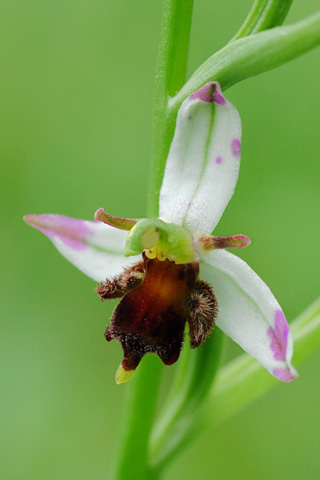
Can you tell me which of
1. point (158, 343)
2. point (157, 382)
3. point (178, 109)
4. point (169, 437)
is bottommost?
point (169, 437)

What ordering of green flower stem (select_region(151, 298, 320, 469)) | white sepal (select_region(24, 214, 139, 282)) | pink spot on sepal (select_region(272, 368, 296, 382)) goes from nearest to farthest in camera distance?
pink spot on sepal (select_region(272, 368, 296, 382)) → white sepal (select_region(24, 214, 139, 282)) → green flower stem (select_region(151, 298, 320, 469))

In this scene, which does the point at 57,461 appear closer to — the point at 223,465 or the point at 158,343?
the point at 223,465

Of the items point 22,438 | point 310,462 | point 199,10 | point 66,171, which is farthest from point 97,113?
point 310,462

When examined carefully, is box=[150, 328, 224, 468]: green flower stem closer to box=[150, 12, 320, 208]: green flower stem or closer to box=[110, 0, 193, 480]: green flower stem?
box=[110, 0, 193, 480]: green flower stem

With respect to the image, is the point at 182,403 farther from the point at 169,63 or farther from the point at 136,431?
the point at 169,63

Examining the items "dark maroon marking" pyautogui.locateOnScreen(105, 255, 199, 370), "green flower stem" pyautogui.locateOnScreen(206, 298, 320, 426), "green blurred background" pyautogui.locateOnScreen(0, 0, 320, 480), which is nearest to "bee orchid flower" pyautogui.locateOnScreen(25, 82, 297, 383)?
"dark maroon marking" pyautogui.locateOnScreen(105, 255, 199, 370)

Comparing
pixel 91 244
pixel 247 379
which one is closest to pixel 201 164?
pixel 91 244
